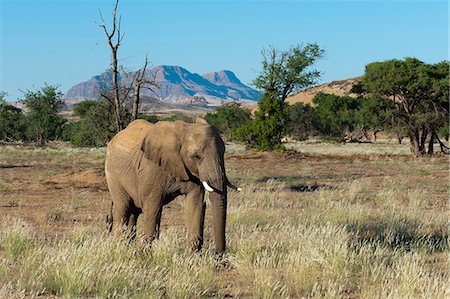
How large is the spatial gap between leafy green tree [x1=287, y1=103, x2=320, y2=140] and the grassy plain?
58880 mm

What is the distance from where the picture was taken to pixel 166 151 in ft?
29.0

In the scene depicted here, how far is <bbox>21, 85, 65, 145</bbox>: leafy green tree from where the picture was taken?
6103cm

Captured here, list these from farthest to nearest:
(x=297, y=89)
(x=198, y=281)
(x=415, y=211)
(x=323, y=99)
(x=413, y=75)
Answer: (x=323, y=99)
(x=297, y=89)
(x=413, y=75)
(x=415, y=211)
(x=198, y=281)

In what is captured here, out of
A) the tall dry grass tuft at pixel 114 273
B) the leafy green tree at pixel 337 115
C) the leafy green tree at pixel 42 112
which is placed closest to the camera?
the tall dry grass tuft at pixel 114 273

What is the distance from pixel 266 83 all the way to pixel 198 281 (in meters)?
34.2

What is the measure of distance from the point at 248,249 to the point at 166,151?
1689mm

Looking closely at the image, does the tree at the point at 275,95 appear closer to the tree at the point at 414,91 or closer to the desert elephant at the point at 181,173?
the tree at the point at 414,91

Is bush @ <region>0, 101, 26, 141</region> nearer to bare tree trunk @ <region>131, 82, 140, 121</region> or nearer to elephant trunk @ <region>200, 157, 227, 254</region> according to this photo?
bare tree trunk @ <region>131, 82, 140, 121</region>

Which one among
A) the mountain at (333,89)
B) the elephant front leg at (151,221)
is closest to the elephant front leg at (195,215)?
the elephant front leg at (151,221)

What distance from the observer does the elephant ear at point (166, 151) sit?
28.8 feet

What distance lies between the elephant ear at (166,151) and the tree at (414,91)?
102 ft

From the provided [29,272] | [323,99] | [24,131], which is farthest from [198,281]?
[323,99]

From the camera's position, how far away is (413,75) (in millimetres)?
39062

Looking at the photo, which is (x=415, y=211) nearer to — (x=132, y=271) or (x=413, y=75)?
(x=132, y=271)
